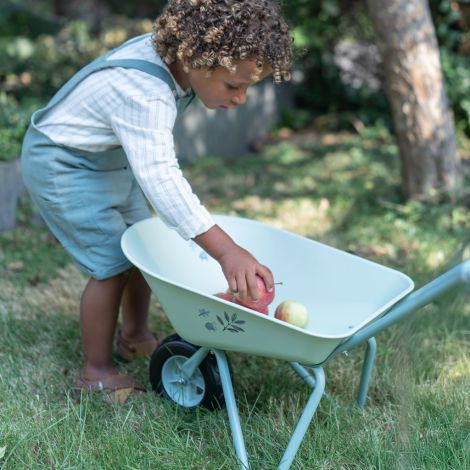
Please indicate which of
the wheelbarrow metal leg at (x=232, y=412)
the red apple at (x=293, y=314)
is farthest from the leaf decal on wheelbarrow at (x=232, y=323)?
the red apple at (x=293, y=314)

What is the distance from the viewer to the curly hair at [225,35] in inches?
88.0

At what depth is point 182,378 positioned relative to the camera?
2.53 meters

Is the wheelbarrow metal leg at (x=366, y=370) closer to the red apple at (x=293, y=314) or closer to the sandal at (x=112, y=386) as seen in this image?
the red apple at (x=293, y=314)

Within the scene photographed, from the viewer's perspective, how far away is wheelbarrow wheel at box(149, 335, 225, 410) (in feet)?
8.20

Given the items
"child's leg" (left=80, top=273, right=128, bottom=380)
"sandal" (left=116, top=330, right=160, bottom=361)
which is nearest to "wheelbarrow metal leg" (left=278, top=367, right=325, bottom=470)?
"child's leg" (left=80, top=273, right=128, bottom=380)

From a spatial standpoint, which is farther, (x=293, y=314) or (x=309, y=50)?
(x=309, y=50)

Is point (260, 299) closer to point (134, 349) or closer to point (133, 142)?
point (133, 142)

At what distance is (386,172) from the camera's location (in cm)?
567

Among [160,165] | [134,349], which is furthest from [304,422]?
[134,349]

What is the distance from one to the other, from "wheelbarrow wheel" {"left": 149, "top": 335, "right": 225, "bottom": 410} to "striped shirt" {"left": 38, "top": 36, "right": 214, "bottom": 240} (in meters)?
0.49

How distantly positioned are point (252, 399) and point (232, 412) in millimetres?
440

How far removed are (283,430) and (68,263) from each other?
1.87m

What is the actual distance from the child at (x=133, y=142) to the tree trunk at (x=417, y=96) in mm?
2198

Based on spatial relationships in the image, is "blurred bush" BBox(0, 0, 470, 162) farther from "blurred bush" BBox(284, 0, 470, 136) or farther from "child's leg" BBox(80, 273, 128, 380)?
"child's leg" BBox(80, 273, 128, 380)
